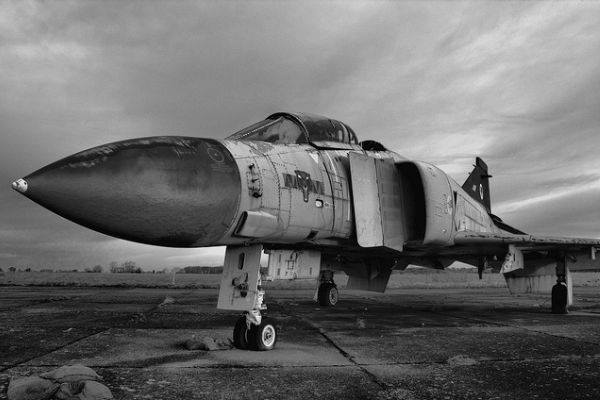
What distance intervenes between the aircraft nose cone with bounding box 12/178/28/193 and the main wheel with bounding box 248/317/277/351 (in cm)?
284

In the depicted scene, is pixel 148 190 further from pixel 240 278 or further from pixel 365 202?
pixel 365 202

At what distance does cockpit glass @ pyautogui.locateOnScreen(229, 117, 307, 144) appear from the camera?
20.8 ft

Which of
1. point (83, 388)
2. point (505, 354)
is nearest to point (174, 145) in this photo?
point (83, 388)

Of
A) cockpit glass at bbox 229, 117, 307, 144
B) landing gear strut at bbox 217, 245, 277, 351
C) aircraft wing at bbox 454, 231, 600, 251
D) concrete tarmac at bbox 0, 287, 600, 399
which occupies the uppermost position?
cockpit glass at bbox 229, 117, 307, 144

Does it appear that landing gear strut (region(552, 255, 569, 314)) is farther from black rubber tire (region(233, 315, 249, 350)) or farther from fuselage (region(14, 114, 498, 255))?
black rubber tire (region(233, 315, 249, 350))

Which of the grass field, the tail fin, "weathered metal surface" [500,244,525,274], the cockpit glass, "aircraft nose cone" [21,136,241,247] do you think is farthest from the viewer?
the grass field

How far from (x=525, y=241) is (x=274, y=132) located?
21.4 ft

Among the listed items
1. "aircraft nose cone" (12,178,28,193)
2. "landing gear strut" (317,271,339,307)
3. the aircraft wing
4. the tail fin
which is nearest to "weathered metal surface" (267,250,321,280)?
"aircraft nose cone" (12,178,28,193)

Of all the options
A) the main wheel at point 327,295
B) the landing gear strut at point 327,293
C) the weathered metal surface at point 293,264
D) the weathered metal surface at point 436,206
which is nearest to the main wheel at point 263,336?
the weathered metal surface at point 293,264

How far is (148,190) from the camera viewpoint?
156 inches

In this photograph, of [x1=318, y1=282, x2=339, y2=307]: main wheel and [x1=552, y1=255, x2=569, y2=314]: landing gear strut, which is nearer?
[x1=552, y1=255, x2=569, y2=314]: landing gear strut

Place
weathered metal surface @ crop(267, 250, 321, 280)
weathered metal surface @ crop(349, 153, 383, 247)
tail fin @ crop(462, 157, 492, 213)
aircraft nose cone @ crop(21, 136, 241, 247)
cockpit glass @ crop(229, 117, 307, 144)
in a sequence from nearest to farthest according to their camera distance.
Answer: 1. aircraft nose cone @ crop(21, 136, 241, 247)
2. weathered metal surface @ crop(267, 250, 321, 280)
3. cockpit glass @ crop(229, 117, 307, 144)
4. weathered metal surface @ crop(349, 153, 383, 247)
5. tail fin @ crop(462, 157, 492, 213)

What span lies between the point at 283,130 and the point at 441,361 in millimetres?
3610

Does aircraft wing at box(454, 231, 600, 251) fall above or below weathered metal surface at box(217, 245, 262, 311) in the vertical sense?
above
